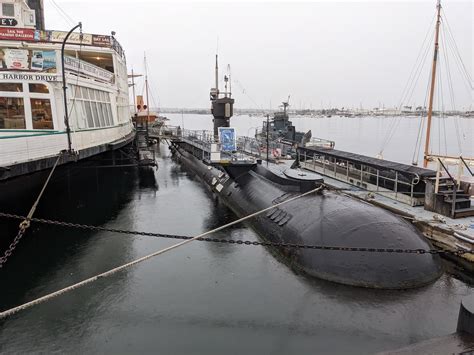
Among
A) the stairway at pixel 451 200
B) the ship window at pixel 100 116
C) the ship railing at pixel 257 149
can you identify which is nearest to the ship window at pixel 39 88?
the ship window at pixel 100 116

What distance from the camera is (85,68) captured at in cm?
1808

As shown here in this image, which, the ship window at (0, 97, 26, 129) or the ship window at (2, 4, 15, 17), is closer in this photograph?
the ship window at (0, 97, 26, 129)

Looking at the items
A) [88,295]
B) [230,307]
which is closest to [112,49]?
[88,295]

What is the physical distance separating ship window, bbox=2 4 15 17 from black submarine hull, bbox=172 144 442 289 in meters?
18.0

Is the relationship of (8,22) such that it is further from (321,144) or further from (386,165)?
(321,144)

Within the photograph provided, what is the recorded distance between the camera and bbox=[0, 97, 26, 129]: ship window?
1473 centimetres

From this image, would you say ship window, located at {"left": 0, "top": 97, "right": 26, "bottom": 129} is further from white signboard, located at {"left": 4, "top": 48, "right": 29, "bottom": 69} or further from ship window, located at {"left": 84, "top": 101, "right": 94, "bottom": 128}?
ship window, located at {"left": 84, "top": 101, "right": 94, "bottom": 128}

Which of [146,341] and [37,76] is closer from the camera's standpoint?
[146,341]

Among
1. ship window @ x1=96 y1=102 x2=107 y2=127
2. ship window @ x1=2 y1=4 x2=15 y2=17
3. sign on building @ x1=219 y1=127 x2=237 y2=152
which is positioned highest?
ship window @ x1=2 y1=4 x2=15 y2=17

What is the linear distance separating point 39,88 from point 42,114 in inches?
41.3

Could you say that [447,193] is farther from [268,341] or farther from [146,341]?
[146,341]

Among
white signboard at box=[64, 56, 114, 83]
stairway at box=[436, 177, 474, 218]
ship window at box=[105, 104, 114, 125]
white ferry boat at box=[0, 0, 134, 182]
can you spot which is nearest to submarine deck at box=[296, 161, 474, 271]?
stairway at box=[436, 177, 474, 218]

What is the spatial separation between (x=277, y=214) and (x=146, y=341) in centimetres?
678

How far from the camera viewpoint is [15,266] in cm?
1285
